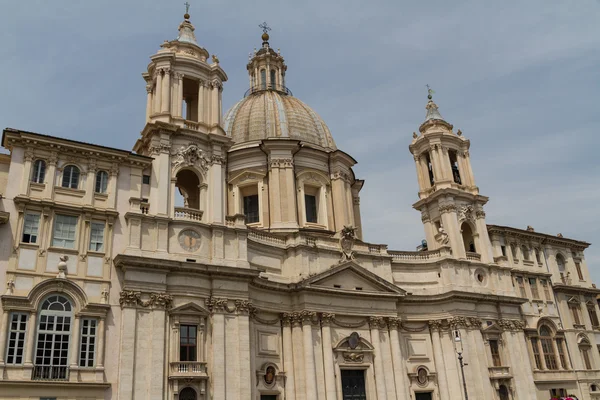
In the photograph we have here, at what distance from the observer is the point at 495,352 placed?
42750 millimetres

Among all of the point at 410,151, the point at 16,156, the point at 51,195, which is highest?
the point at 410,151

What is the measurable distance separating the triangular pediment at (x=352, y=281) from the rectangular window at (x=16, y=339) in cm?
1757

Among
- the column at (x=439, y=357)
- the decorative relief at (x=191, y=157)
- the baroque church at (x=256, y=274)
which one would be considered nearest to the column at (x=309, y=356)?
the baroque church at (x=256, y=274)

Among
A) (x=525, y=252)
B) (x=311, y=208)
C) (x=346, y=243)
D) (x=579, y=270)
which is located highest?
(x=311, y=208)

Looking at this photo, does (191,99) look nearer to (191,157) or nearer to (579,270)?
Answer: (191,157)

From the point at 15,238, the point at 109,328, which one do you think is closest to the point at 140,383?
the point at 109,328

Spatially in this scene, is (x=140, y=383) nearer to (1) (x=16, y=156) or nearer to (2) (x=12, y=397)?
(2) (x=12, y=397)

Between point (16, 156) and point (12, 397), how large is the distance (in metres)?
12.0

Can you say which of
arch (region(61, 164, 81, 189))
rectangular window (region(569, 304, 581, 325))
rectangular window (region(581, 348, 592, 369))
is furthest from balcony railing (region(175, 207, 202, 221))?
rectangular window (region(581, 348, 592, 369))

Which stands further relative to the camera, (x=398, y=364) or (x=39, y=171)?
(x=398, y=364)

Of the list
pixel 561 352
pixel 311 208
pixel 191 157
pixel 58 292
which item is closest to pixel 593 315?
pixel 561 352

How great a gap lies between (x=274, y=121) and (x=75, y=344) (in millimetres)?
26370

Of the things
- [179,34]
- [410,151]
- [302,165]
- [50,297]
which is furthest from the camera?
[410,151]

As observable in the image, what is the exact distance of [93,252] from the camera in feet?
95.3
